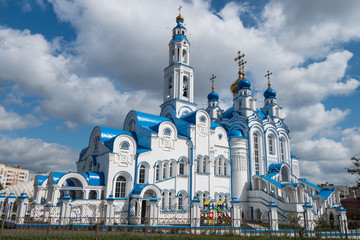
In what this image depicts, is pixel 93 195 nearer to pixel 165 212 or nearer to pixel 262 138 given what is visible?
pixel 165 212

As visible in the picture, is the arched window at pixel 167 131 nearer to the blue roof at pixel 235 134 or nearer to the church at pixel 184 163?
the church at pixel 184 163

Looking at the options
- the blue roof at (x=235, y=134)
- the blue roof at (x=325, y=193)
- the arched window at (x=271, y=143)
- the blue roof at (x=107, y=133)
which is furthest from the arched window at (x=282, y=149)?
the blue roof at (x=107, y=133)

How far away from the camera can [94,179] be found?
58.9 ft

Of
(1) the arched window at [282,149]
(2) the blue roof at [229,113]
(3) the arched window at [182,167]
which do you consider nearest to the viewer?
(3) the arched window at [182,167]

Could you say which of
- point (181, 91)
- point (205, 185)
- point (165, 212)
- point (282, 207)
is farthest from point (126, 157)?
point (282, 207)

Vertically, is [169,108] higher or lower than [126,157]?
higher

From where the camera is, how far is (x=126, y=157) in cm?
1891

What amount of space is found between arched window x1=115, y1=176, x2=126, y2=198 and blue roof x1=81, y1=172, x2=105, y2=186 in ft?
3.18

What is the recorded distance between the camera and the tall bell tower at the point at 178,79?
25.0m

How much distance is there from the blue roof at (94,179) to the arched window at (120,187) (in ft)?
3.18

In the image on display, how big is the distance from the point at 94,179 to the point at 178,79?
11826 mm

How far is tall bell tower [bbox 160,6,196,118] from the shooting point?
2497 cm

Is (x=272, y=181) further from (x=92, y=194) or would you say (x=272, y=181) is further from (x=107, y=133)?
(x=92, y=194)

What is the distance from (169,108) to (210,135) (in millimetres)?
4465
